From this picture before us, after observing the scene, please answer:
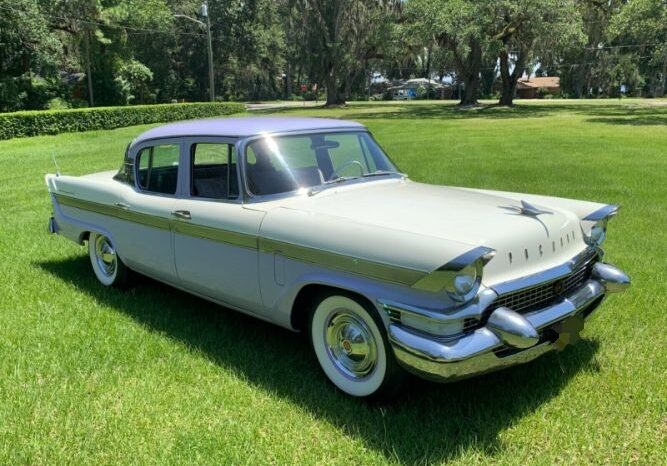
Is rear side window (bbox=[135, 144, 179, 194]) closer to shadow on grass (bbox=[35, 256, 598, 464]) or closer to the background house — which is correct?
shadow on grass (bbox=[35, 256, 598, 464])

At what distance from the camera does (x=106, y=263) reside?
5605 millimetres

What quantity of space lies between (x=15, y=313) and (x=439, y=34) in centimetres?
3306

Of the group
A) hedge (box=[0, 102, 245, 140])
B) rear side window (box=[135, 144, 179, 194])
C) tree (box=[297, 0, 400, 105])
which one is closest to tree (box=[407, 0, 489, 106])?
tree (box=[297, 0, 400, 105])

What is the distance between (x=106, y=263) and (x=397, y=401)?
11.3 ft

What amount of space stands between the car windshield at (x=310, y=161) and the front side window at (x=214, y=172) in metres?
0.16

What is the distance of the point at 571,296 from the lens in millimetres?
3533

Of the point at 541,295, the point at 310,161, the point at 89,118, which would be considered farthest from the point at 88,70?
the point at 541,295

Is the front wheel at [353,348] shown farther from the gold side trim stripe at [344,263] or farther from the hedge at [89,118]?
the hedge at [89,118]

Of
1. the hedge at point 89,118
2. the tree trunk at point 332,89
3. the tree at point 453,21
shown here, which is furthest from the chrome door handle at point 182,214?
the tree trunk at point 332,89

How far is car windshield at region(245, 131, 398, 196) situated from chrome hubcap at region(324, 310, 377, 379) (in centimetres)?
105

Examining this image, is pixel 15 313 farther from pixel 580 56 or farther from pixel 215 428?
pixel 580 56

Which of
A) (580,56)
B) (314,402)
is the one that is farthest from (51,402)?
(580,56)

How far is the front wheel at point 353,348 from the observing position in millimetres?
3238

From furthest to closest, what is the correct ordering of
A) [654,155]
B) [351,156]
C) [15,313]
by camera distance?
[654,155], [15,313], [351,156]
